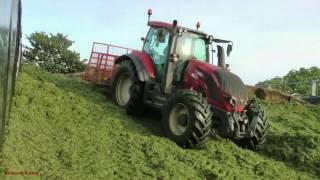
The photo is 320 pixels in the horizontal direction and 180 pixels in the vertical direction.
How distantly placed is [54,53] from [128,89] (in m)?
22.6

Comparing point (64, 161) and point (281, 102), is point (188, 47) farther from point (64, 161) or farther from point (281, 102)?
point (281, 102)

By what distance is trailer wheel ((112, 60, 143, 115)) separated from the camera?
11.1 metres

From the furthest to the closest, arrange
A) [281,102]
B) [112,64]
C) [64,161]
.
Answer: [281,102] → [112,64] → [64,161]

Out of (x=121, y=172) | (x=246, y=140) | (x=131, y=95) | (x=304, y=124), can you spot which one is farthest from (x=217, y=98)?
(x=304, y=124)

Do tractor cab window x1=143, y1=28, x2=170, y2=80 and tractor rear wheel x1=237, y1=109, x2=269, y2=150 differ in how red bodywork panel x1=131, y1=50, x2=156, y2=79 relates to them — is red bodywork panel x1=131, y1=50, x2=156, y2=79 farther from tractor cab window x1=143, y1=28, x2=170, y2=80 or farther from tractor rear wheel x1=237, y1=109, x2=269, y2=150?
tractor rear wheel x1=237, y1=109, x2=269, y2=150

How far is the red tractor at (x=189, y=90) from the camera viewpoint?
365 inches

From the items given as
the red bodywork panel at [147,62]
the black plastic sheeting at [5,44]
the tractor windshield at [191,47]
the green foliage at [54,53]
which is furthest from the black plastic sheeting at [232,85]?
the green foliage at [54,53]

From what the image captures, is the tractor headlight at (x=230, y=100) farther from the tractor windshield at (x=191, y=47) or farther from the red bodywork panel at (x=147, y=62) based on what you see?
the red bodywork panel at (x=147, y=62)

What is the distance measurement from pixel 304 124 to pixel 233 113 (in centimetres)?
421

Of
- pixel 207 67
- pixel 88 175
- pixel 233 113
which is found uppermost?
pixel 207 67

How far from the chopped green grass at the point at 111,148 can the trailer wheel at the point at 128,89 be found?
239 mm

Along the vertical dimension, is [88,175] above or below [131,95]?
below

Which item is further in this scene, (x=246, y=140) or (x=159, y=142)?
(x=246, y=140)

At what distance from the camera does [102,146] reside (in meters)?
8.14
